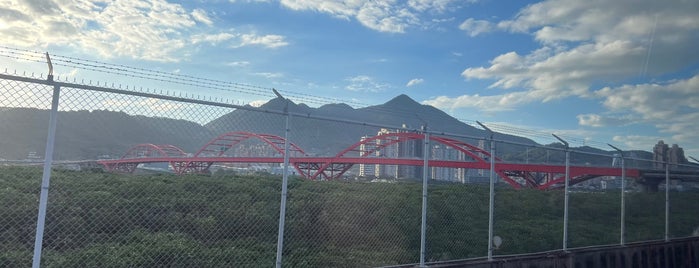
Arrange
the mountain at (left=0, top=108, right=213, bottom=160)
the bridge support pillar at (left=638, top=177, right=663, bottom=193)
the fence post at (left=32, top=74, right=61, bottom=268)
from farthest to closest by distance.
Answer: the bridge support pillar at (left=638, top=177, right=663, bottom=193)
the mountain at (left=0, top=108, right=213, bottom=160)
the fence post at (left=32, top=74, right=61, bottom=268)

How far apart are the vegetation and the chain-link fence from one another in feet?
0.12

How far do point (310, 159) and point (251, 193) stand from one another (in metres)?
2.11

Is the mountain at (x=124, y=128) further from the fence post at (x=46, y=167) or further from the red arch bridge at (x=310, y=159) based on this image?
the fence post at (x=46, y=167)

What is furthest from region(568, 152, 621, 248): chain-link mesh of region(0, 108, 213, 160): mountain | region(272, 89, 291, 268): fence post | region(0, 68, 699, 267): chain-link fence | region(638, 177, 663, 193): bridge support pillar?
region(0, 108, 213, 160): mountain

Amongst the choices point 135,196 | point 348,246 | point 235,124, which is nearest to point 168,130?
point 235,124

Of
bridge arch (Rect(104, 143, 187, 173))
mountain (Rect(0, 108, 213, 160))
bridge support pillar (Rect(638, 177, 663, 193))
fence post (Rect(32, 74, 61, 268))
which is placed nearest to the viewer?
fence post (Rect(32, 74, 61, 268))

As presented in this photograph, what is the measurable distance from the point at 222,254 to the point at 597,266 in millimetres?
6889

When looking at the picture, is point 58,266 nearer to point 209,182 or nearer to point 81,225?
point 81,225

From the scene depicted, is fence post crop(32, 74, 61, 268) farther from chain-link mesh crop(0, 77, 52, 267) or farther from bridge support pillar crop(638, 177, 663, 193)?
bridge support pillar crop(638, 177, 663, 193)

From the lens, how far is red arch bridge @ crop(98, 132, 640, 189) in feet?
23.5

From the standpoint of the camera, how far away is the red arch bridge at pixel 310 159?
7.17 metres

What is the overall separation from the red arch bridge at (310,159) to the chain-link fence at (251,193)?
7cm

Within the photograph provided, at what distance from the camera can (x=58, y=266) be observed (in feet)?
24.2

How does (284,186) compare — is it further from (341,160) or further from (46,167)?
(341,160)
